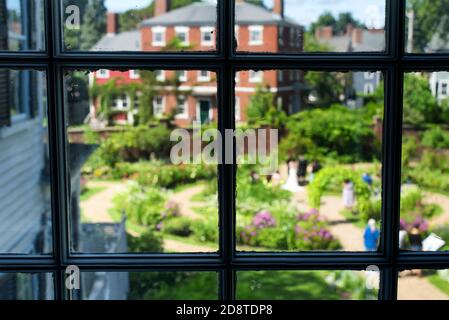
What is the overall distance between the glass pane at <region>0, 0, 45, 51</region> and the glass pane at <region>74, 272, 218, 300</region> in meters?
0.60

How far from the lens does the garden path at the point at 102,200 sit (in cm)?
364

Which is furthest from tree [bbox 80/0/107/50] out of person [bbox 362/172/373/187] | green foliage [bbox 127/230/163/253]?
person [bbox 362/172/373/187]

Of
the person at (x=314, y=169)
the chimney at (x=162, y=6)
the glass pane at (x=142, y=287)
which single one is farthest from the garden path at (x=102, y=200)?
the person at (x=314, y=169)

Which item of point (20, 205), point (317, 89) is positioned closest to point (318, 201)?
point (317, 89)

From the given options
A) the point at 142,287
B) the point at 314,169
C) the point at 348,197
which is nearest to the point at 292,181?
the point at 314,169

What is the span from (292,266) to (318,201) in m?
3.69

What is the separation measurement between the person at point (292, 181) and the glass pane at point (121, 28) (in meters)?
1.08

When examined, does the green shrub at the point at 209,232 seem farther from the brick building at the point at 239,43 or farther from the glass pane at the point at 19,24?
the glass pane at the point at 19,24

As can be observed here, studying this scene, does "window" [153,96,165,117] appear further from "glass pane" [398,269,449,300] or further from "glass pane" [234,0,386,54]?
"glass pane" [398,269,449,300]

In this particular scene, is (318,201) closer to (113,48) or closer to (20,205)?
(20,205)

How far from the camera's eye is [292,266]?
3.96 feet

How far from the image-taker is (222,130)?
1.19 metres

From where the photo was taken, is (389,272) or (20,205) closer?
(389,272)

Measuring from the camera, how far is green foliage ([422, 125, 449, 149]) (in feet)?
8.16
